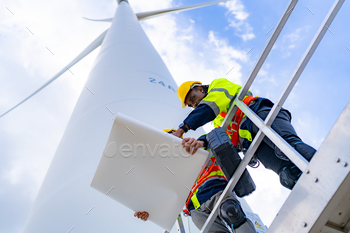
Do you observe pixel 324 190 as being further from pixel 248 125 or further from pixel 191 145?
pixel 248 125

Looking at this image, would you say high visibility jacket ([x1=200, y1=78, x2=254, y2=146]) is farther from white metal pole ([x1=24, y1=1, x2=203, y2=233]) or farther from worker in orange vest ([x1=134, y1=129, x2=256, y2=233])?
white metal pole ([x1=24, y1=1, x2=203, y2=233])

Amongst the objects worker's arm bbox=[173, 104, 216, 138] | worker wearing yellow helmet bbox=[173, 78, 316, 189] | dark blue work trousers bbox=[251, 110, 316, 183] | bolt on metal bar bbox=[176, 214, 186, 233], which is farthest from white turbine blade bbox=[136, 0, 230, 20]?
bolt on metal bar bbox=[176, 214, 186, 233]

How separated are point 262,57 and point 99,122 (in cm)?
251

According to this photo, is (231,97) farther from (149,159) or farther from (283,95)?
(149,159)

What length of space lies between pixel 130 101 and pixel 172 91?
998 mm

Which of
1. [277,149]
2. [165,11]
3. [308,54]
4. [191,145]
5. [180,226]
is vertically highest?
[165,11]

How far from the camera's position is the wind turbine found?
10.2 feet

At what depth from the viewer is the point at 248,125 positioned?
9.37 ft

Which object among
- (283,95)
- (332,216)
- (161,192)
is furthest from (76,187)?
(332,216)

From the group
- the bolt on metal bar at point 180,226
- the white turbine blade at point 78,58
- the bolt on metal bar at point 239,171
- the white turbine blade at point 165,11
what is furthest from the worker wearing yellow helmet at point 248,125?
the white turbine blade at point 165,11

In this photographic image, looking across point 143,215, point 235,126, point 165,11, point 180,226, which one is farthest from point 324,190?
point 165,11

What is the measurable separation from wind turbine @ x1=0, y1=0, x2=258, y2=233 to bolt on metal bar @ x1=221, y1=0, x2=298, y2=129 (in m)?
1.40

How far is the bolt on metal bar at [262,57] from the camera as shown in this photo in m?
2.52

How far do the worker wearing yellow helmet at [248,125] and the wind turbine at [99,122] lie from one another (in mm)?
1243
